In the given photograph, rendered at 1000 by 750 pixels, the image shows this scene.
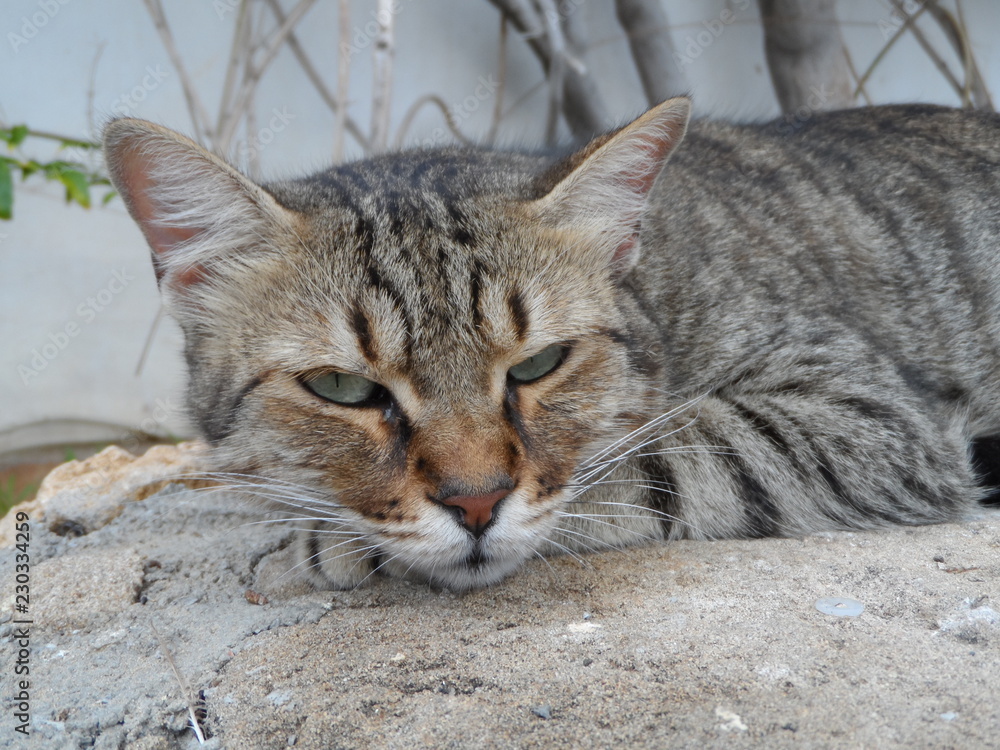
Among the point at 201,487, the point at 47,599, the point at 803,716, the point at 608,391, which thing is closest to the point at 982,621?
the point at 803,716

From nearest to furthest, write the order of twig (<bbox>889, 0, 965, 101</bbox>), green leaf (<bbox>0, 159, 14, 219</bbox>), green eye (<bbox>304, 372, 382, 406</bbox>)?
green eye (<bbox>304, 372, 382, 406</bbox>), green leaf (<bbox>0, 159, 14, 219</bbox>), twig (<bbox>889, 0, 965, 101</bbox>)

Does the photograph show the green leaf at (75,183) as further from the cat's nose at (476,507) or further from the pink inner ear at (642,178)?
the cat's nose at (476,507)

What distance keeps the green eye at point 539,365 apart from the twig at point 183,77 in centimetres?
339

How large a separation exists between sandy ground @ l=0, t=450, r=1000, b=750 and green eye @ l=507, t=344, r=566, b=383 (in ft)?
1.62

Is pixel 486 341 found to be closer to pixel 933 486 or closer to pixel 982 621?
pixel 982 621

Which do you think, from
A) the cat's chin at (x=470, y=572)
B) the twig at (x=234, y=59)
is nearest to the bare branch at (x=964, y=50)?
the twig at (x=234, y=59)

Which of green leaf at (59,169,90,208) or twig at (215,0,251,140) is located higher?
twig at (215,0,251,140)

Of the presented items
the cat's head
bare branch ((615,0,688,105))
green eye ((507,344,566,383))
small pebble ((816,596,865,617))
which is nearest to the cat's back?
the cat's head

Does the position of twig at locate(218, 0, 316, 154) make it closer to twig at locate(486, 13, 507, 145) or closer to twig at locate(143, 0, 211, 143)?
twig at locate(143, 0, 211, 143)

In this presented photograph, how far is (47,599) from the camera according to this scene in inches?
91.1

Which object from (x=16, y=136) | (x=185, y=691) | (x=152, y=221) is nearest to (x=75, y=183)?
A: (x=16, y=136)

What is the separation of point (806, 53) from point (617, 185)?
3.82 meters

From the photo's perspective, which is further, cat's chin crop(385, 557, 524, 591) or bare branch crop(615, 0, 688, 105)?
bare branch crop(615, 0, 688, 105)

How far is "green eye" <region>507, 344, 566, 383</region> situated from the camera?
7.23 feet
